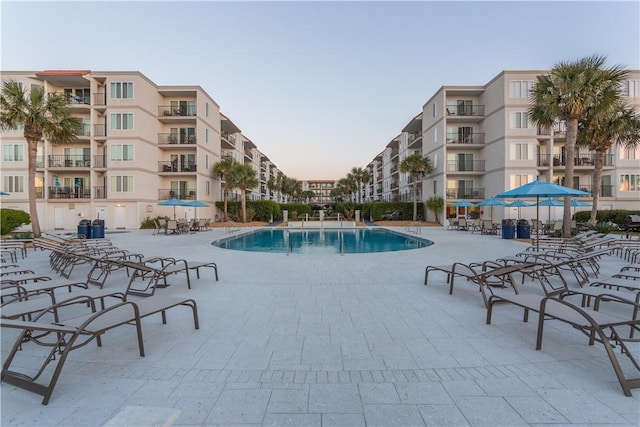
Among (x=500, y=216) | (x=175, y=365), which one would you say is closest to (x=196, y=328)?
(x=175, y=365)

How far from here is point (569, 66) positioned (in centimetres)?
1453

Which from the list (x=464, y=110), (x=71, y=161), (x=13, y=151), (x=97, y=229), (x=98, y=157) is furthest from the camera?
(x=464, y=110)

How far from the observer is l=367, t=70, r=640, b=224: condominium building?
2650 cm

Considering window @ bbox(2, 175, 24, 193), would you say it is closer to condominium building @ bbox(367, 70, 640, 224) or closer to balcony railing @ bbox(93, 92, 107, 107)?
balcony railing @ bbox(93, 92, 107, 107)

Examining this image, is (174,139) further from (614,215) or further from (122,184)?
(614,215)

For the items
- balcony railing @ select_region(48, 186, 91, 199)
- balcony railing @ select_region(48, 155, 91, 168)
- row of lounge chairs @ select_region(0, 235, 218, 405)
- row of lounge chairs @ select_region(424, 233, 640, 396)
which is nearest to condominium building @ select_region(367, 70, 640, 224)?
row of lounge chairs @ select_region(424, 233, 640, 396)

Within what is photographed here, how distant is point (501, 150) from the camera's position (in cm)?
2691

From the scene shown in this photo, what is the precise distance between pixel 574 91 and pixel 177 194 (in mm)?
30746

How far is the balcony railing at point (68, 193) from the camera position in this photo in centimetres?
2672

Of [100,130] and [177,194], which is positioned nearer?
[100,130]

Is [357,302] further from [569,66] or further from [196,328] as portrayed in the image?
[569,66]

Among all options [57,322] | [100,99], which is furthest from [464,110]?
[100,99]

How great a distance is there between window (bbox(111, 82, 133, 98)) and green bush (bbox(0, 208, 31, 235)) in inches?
488

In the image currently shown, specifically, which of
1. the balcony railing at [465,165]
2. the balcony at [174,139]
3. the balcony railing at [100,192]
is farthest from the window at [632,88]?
the balcony railing at [100,192]
